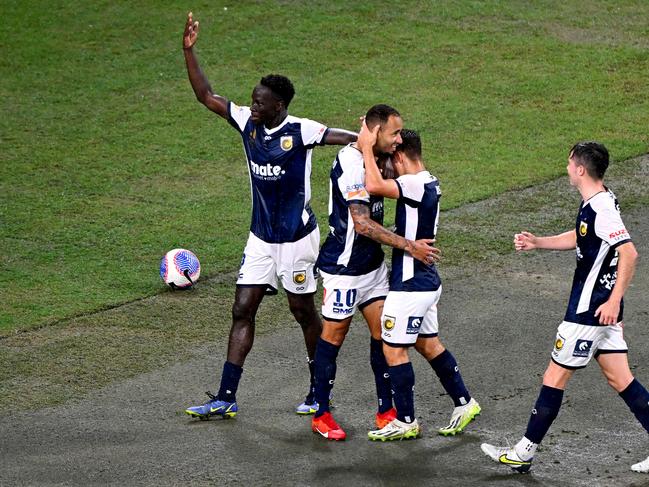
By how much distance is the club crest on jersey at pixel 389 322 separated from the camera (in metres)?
8.45

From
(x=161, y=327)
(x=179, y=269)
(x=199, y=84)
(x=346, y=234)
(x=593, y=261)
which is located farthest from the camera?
(x=179, y=269)

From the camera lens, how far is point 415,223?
8484 millimetres

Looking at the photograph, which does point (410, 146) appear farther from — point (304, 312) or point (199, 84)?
point (199, 84)

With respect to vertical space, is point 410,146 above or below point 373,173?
above

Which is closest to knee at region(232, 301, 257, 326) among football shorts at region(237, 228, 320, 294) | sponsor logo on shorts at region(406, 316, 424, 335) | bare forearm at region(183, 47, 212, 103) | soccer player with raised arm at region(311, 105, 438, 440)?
football shorts at region(237, 228, 320, 294)

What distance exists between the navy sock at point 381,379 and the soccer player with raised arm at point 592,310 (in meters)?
1.07

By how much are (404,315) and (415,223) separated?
65 centimetres

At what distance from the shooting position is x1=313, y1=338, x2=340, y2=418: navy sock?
345 inches

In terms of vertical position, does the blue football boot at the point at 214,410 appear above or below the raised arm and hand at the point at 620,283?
below

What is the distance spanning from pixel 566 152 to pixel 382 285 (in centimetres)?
856

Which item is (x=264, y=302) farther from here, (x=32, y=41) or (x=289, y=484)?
(x=32, y=41)

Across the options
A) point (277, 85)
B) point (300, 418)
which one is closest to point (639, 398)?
point (300, 418)

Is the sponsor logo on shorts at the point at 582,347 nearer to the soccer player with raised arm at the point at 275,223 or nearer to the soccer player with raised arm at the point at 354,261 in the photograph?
the soccer player with raised arm at the point at 354,261

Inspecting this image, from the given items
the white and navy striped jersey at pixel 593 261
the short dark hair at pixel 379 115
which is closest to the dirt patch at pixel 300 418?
the white and navy striped jersey at pixel 593 261
